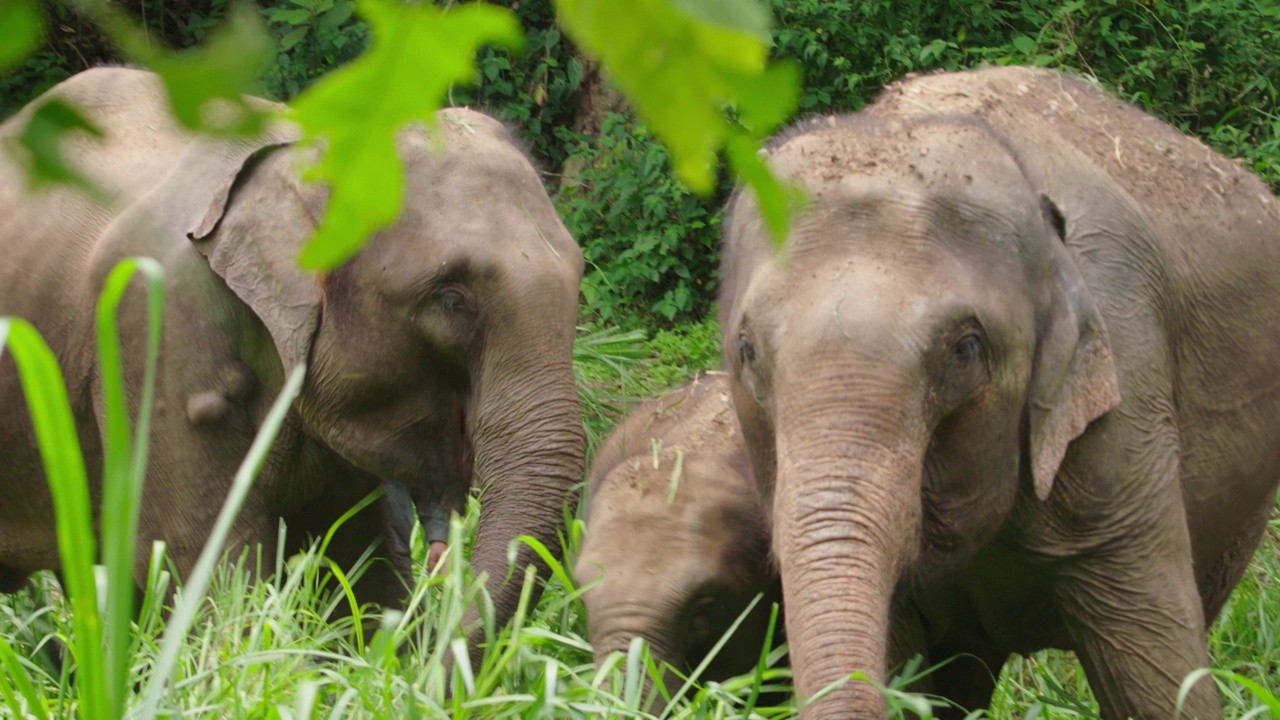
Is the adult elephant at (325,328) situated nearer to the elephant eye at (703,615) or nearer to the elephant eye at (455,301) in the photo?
the elephant eye at (455,301)

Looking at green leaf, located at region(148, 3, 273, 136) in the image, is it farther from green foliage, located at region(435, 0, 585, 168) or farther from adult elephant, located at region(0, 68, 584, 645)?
green foliage, located at region(435, 0, 585, 168)

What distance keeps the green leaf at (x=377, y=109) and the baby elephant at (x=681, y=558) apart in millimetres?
2914

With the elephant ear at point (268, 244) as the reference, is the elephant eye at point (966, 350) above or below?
above

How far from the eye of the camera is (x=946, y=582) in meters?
3.34

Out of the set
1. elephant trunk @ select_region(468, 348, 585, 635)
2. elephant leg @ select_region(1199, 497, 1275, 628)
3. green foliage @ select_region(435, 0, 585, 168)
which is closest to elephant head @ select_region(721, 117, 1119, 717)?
elephant trunk @ select_region(468, 348, 585, 635)

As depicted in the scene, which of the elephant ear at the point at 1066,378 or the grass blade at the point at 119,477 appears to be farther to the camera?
the elephant ear at the point at 1066,378

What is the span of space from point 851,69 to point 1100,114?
3.85 meters

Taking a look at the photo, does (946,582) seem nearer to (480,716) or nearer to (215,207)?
(480,716)

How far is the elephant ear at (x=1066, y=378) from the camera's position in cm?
311

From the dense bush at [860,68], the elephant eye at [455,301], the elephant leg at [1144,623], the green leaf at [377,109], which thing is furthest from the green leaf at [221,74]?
the dense bush at [860,68]

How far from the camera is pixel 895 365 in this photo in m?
2.87

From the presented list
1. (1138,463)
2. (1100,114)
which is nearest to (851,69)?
(1100,114)

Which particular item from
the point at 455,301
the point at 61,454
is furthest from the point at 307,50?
the point at 61,454

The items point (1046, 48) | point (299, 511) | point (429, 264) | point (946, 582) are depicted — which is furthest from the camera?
point (1046, 48)
